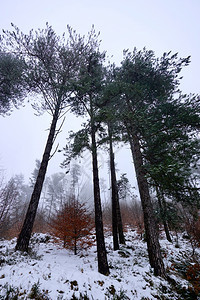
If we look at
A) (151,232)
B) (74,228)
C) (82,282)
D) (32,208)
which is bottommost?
(82,282)

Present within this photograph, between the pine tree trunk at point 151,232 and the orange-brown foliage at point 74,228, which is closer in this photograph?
the pine tree trunk at point 151,232

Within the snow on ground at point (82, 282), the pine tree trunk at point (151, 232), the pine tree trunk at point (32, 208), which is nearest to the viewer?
the snow on ground at point (82, 282)

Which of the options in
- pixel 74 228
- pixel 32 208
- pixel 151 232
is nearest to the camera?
pixel 151 232

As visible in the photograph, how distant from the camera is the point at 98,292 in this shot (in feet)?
12.1

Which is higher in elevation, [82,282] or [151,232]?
[151,232]

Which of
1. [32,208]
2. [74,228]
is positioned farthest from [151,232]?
[32,208]

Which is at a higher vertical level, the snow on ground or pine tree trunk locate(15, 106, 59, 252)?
pine tree trunk locate(15, 106, 59, 252)

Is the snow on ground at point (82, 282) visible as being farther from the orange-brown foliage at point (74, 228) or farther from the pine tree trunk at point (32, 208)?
the orange-brown foliage at point (74, 228)

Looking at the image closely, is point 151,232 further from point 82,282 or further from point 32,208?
point 32,208

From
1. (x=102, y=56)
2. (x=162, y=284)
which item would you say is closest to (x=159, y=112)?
(x=102, y=56)

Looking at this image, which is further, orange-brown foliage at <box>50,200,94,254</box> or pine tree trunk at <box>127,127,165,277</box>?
orange-brown foliage at <box>50,200,94,254</box>

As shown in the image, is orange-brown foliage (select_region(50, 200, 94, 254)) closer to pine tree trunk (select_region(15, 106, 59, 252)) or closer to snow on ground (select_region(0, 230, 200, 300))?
snow on ground (select_region(0, 230, 200, 300))

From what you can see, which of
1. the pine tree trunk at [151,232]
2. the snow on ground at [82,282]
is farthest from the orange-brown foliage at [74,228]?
the pine tree trunk at [151,232]

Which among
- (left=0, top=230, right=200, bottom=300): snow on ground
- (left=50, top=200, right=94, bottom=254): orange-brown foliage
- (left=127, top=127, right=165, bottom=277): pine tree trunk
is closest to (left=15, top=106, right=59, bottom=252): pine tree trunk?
(left=0, top=230, right=200, bottom=300): snow on ground
